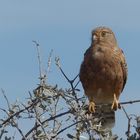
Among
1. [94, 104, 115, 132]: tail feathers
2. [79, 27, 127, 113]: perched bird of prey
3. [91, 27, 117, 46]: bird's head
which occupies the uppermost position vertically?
[91, 27, 117, 46]: bird's head

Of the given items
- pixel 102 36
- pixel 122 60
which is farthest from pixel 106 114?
pixel 102 36

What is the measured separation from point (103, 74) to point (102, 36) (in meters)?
1.14

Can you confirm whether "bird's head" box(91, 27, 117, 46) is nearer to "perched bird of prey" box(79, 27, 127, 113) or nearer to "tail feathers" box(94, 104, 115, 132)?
"perched bird of prey" box(79, 27, 127, 113)

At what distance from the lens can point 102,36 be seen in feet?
30.4

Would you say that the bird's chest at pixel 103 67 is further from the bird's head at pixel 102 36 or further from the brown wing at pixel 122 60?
the bird's head at pixel 102 36

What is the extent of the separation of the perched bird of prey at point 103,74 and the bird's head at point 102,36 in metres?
0.40

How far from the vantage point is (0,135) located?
446 cm

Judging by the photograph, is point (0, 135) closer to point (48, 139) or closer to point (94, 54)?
point (48, 139)

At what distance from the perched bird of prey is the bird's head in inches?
15.9

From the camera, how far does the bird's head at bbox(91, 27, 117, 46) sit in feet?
29.9

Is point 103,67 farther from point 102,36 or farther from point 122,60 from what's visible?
point 102,36

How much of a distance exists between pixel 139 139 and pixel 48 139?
762mm

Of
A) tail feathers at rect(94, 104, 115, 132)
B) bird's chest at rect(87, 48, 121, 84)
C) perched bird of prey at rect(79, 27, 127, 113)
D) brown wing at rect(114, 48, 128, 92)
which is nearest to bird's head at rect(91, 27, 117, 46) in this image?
perched bird of prey at rect(79, 27, 127, 113)

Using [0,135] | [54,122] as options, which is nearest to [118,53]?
[54,122]
